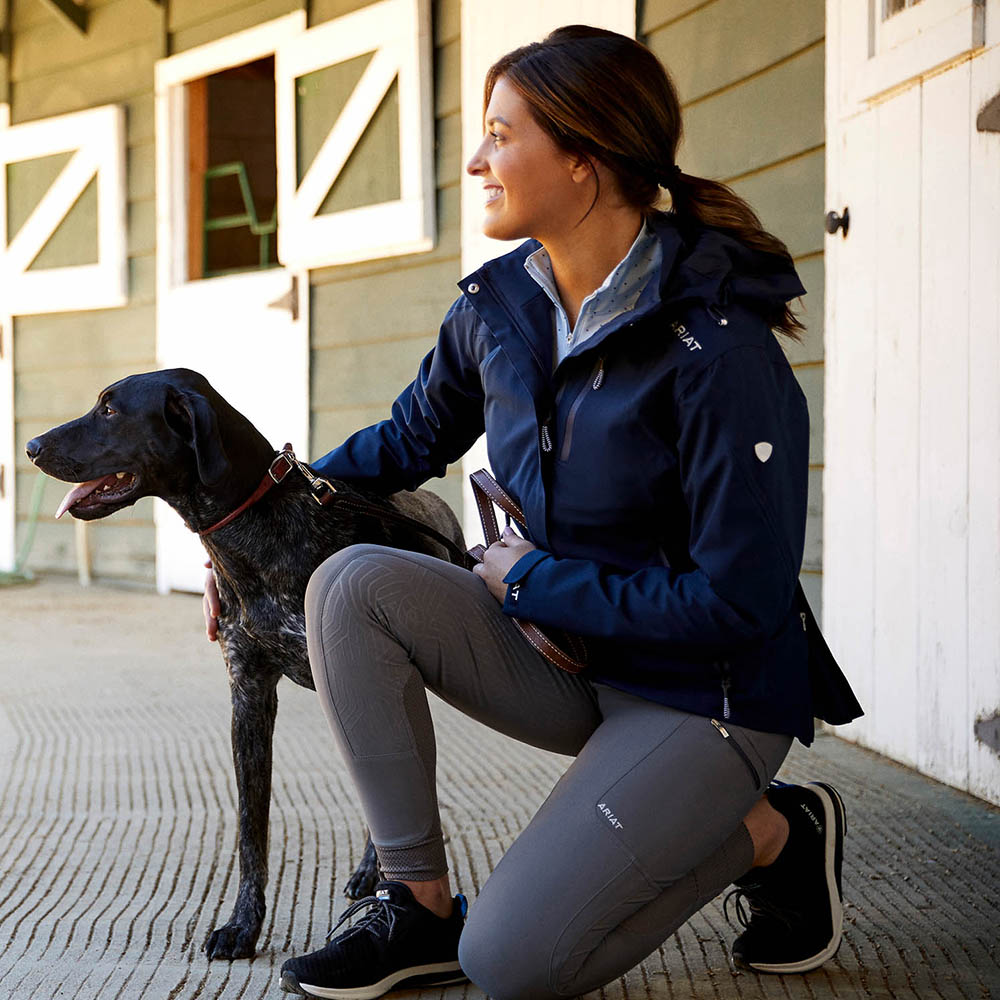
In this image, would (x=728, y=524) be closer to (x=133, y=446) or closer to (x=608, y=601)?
(x=608, y=601)

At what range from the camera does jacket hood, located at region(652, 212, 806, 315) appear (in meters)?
1.83

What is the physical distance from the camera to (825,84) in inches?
143

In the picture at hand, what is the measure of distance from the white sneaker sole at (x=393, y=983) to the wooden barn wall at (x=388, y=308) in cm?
376

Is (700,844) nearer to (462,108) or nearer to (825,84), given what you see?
(825,84)

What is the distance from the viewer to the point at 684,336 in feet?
5.98

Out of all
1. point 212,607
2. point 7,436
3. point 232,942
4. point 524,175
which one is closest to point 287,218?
point 7,436

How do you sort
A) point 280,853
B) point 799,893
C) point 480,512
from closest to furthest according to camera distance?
point 799,893 → point 480,512 → point 280,853

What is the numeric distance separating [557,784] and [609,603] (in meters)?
0.29

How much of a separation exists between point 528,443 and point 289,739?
2.14m

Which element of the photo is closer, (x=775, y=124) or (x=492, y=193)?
(x=492, y=193)

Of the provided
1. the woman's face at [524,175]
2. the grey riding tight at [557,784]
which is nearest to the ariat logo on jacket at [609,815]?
the grey riding tight at [557,784]

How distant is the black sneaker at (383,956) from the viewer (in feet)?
6.10

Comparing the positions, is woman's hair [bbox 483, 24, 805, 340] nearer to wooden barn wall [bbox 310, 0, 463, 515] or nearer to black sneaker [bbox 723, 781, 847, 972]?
black sneaker [bbox 723, 781, 847, 972]

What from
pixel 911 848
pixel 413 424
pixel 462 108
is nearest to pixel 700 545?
pixel 413 424
